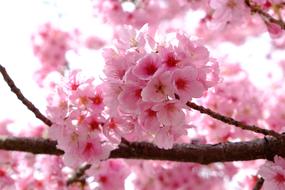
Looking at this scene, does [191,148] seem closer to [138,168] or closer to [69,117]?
[69,117]

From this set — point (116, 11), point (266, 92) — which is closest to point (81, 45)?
point (116, 11)

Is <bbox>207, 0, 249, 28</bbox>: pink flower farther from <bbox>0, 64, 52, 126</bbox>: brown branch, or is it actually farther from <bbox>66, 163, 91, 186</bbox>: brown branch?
<bbox>66, 163, 91, 186</bbox>: brown branch

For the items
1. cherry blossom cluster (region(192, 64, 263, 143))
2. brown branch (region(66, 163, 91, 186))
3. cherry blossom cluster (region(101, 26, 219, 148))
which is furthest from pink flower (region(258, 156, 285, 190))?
brown branch (region(66, 163, 91, 186))

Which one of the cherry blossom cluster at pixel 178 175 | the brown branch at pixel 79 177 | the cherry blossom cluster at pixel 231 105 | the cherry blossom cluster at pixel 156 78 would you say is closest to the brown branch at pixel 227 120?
the cherry blossom cluster at pixel 156 78

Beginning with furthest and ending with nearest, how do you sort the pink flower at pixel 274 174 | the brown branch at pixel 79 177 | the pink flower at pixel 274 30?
the brown branch at pixel 79 177 < the pink flower at pixel 274 30 < the pink flower at pixel 274 174

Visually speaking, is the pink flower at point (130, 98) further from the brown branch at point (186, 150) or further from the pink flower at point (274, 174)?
the pink flower at point (274, 174)

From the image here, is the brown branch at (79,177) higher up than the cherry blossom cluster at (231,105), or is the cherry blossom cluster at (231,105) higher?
the cherry blossom cluster at (231,105)
